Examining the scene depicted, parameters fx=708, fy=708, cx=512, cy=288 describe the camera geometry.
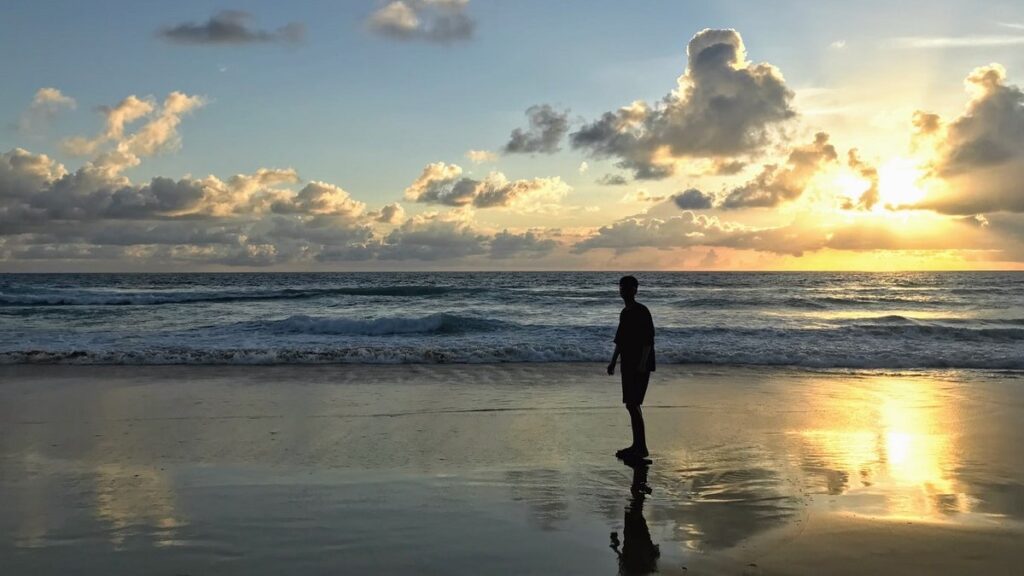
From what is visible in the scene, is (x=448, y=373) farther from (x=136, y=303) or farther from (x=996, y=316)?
(x=136, y=303)

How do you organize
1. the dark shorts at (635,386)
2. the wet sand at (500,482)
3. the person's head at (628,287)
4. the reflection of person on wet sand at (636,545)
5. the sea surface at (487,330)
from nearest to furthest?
the reflection of person on wet sand at (636,545) → the wet sand at (500,482) → the person's head at (628,287) → the dark shorts at (635,386) → the sea surface at (487,330)

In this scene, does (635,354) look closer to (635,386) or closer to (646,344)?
(646,344)

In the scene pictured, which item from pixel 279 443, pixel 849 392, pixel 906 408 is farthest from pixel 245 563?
pixel 849 392

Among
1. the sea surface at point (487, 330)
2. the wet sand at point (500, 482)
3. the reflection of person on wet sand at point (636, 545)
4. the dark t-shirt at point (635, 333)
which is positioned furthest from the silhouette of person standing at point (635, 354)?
the sea surface at point (487, 330)

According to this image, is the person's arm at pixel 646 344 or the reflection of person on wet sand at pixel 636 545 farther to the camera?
the person's arm at pixel 646 344

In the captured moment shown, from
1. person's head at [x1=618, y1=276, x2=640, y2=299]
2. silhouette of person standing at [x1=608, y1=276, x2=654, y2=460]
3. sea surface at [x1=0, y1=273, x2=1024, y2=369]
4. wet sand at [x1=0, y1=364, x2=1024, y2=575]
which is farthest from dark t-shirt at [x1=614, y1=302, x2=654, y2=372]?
sea surface at [x1=0, y1=273, x2=1024, y2=369]

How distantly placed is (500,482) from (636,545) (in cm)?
171

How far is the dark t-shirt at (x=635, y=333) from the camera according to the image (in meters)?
6.85

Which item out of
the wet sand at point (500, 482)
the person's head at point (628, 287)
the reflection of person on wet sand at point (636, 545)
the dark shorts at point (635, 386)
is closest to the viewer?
the reflection of person on wet sand at point (636, 545)

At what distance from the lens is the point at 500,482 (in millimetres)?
6137

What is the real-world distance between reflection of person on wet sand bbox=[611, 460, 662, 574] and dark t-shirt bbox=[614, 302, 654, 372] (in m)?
1.48

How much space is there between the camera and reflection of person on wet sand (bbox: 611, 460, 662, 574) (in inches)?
172

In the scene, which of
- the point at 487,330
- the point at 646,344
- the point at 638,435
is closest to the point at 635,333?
the point at 646,344

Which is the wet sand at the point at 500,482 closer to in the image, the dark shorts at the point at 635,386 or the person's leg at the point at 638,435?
the person's leg at the point at 638,435
